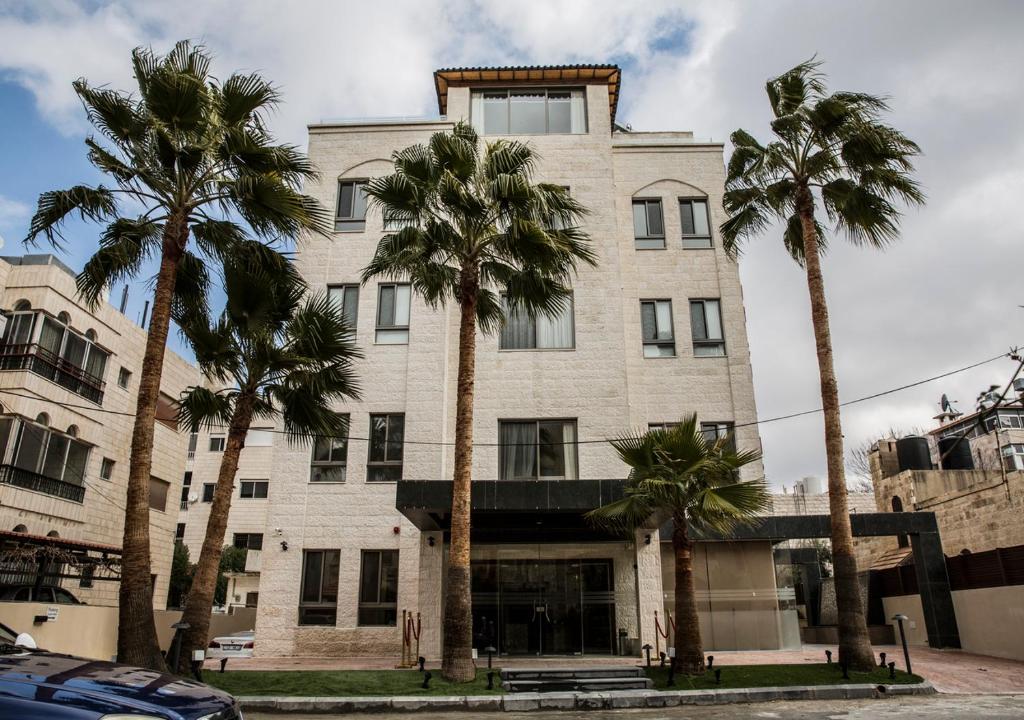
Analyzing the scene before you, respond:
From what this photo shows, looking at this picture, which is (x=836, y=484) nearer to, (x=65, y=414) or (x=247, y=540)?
(x=65, y=414)

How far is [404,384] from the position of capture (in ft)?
70.6

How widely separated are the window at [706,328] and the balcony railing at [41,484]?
20.6 meters

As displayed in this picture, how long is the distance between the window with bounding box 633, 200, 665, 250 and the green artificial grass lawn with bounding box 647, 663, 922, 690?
43.4ft

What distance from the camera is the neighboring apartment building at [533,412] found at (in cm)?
1888

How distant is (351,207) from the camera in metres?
23.6

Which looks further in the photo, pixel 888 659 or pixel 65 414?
pixel 65 414

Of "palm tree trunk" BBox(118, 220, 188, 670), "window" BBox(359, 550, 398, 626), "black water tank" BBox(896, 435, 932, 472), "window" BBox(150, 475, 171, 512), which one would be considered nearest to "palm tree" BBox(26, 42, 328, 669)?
"palm tree trunk" BBox(118, 220, 188, 670)

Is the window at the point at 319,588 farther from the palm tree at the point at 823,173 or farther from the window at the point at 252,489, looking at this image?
the window at the point at 252,489

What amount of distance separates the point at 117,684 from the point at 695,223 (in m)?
21.5

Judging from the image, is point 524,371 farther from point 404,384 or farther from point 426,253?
point 426,253

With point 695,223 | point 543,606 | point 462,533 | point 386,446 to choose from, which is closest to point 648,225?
point 695,223

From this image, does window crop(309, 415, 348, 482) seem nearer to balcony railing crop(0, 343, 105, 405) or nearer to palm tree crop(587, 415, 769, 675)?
palm tree crop(587, 415, 769, 675)

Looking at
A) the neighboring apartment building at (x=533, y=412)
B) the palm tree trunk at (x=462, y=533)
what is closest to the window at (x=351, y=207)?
the neighboring apartment building at (x=533, y=412)

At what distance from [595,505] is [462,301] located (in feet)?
17.7
